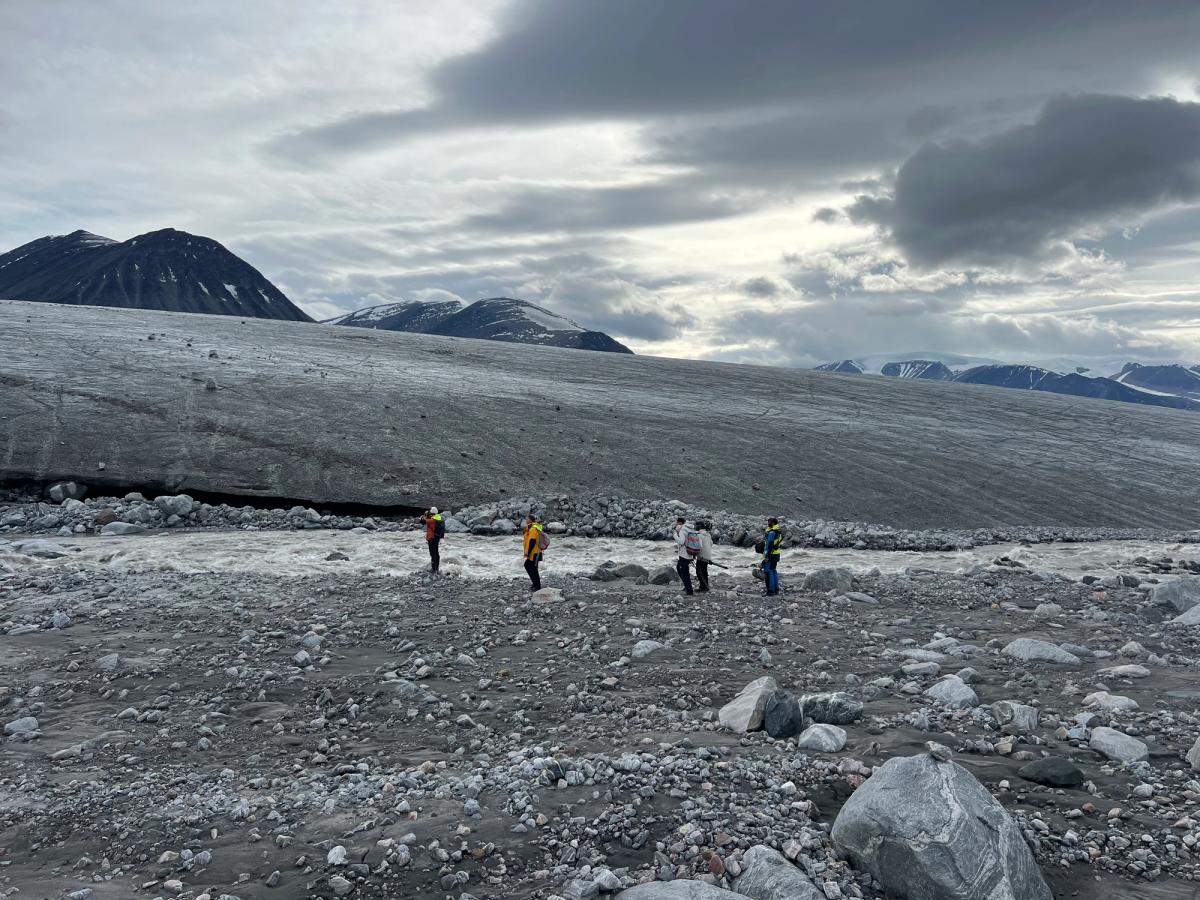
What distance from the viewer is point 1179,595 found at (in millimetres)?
17375

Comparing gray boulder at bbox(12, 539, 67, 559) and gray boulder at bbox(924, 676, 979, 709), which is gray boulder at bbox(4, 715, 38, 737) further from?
gray boulder at bbox(12, 539, 67, 559)

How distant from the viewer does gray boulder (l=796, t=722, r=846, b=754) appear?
9102mm

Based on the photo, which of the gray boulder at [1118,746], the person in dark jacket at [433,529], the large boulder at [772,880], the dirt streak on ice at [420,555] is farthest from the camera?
the dirt streak on ice at [420,555]

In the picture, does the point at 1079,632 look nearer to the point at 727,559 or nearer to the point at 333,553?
the point at 727,559

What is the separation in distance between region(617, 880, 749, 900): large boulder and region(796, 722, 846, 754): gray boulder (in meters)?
3.13

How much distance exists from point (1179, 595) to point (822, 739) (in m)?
13.2

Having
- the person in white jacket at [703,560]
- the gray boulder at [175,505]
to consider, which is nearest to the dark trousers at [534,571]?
the person in white jacket at [703,560]

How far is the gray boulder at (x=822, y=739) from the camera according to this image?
29.9 ft

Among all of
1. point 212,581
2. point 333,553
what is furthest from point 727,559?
Result: point 212,581

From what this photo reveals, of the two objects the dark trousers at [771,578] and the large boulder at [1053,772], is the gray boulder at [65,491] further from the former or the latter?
the large boulder at [1053,772]

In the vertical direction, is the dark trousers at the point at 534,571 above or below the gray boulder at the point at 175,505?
above

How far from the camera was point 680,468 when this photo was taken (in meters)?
39.3

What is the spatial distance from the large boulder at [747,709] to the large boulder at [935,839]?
2628 millimetres

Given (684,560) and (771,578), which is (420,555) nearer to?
(684,560)
